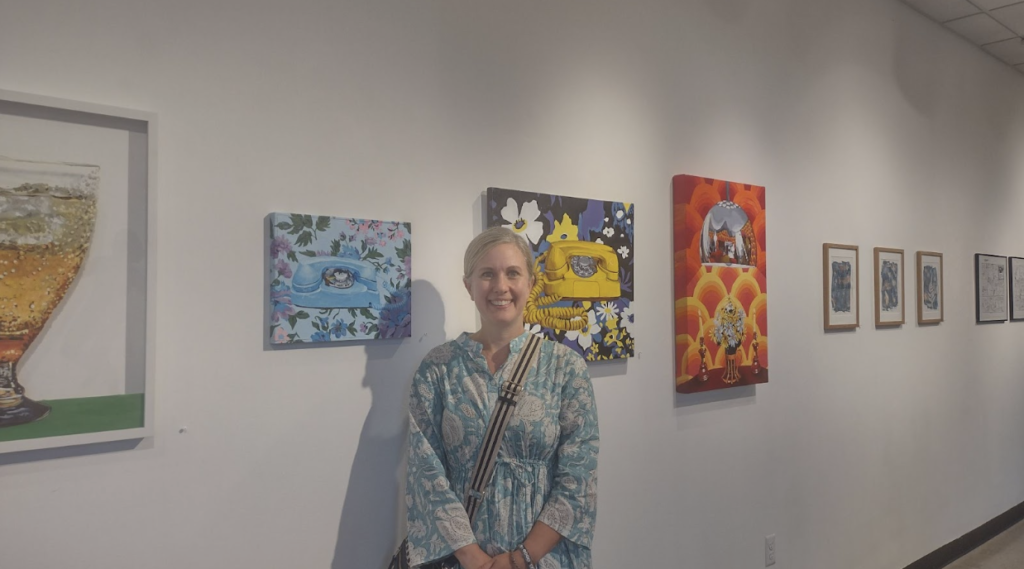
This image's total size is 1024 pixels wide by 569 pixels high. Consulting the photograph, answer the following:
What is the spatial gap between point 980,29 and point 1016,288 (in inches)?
69.1

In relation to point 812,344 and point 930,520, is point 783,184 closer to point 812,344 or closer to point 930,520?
point 812,344

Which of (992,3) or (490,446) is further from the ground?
(992,3)

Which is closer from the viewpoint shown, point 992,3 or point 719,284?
point 719,284

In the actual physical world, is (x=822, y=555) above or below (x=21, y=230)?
below

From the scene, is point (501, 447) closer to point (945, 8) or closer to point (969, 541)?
point (945, 8)

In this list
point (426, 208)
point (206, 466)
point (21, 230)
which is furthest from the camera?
point (426, 208)

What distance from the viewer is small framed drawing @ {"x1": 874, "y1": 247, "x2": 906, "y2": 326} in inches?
134

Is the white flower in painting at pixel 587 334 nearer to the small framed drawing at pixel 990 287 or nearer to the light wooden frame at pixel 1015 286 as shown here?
the small framed drawing at pixel 990 287

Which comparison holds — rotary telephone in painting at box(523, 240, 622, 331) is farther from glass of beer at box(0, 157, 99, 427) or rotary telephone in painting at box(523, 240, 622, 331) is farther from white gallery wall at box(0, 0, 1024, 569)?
glass of beer at box(0, 157, 99, 427)

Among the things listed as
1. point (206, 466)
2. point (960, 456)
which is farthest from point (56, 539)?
point (960, 456)

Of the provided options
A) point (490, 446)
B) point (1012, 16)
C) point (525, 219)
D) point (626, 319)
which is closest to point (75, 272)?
point (490, 446)

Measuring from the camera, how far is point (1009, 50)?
4.29 metres

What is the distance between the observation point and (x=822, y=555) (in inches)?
122

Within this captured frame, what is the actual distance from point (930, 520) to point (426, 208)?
353 centimetres
